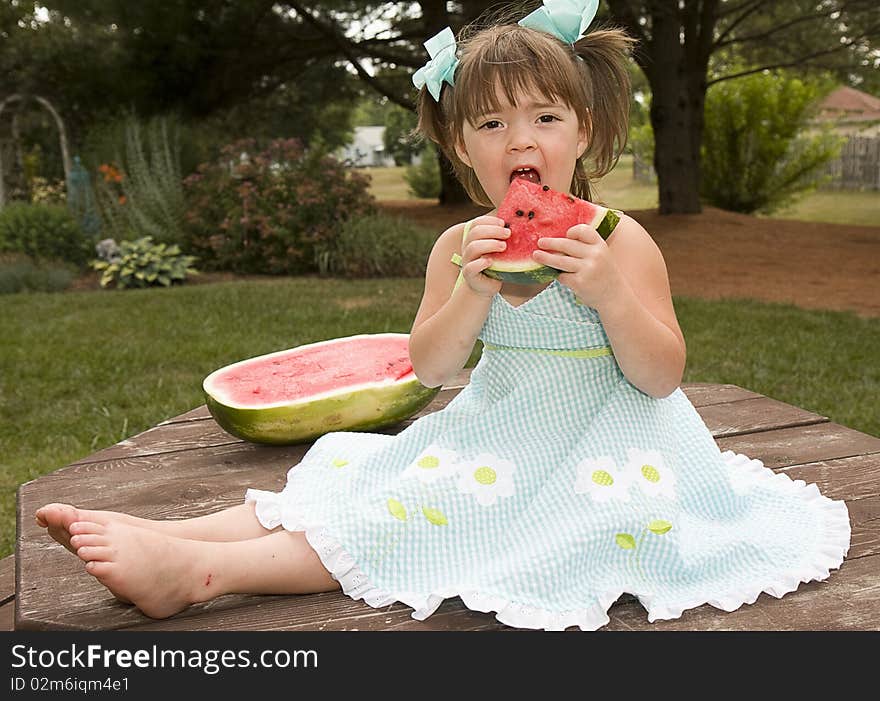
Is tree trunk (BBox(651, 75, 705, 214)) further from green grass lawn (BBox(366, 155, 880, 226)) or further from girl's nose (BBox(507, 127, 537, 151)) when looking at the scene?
girl's nose (BBox(507, 127, 537, 151))

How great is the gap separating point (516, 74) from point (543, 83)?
0.06 metres

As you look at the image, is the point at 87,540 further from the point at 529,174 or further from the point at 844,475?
the point at 844,475

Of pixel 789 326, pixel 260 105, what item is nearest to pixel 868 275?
pixel 789 326

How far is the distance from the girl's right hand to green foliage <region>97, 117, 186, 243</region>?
30.7ft

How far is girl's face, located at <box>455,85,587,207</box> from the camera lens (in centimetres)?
A: 210

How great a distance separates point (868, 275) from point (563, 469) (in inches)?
366

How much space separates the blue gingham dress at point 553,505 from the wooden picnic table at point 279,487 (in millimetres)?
46

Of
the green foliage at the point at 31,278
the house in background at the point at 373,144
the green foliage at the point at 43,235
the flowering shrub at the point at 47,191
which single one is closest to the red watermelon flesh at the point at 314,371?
the green foliage at the point at 31,278

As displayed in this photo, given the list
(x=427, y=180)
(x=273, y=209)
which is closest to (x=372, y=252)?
(x=273, y=209)

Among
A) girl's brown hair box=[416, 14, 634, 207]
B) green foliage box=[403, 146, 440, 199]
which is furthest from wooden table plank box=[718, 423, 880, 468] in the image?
green foliage box=[403, 146, 440, 199]

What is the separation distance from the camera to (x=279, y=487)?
8.61ft

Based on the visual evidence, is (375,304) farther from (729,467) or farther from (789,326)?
(729,467)

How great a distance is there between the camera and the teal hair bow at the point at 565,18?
2.20 metres

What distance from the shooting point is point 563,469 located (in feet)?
6.91
